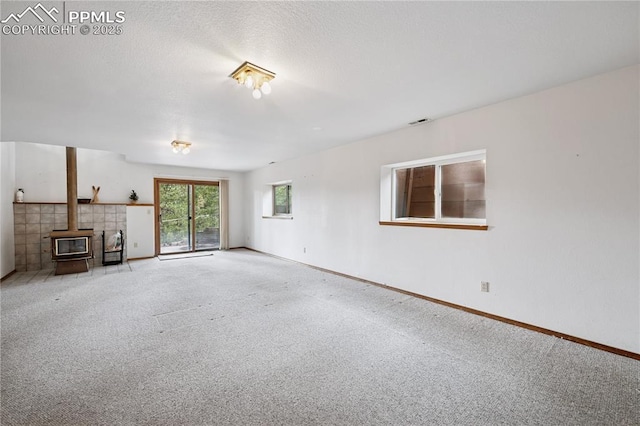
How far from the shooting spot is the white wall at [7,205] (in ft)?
14.3

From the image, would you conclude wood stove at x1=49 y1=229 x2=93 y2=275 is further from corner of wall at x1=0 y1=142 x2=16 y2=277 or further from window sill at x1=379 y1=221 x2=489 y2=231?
window sill at x1=379 y1=221 x2=489 y2=231

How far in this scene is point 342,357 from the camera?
6.92ft

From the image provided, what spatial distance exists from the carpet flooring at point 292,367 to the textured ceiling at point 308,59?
227cm

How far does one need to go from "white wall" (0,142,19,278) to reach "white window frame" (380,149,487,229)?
20.5 feet

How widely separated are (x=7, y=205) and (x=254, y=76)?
18.6 feet

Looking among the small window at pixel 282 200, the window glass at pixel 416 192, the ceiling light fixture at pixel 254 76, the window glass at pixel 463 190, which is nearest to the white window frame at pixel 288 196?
the small window at pixel 282 200

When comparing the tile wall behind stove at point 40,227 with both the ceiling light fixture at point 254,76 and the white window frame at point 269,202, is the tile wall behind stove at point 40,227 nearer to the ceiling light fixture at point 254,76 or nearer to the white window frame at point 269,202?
the white window frame at point 269,202

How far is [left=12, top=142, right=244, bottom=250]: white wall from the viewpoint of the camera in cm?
514

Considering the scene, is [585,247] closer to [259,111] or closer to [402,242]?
[402,242]

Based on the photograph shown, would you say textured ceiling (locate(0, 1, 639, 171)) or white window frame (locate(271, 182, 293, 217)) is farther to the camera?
white window frame (locate(271, 182, 293, 217))

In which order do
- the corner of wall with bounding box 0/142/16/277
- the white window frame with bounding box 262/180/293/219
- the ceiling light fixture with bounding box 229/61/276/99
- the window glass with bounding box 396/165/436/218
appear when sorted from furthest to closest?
the white window frame with bounding box 262/180/293/219
the corner of wall with bounding box 0/142/16/277
the window glass with bounding box 396/165/436/218
the ceiling light fixture with bounding box 229/61/276/99

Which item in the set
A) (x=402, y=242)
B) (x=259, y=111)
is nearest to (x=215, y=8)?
(x=259, y=111)

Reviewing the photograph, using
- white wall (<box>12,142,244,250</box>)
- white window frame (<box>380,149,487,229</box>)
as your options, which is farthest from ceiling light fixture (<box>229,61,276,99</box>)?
white wall (<box>12,142,244,250</box>)

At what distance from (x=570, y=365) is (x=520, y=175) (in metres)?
1.67
